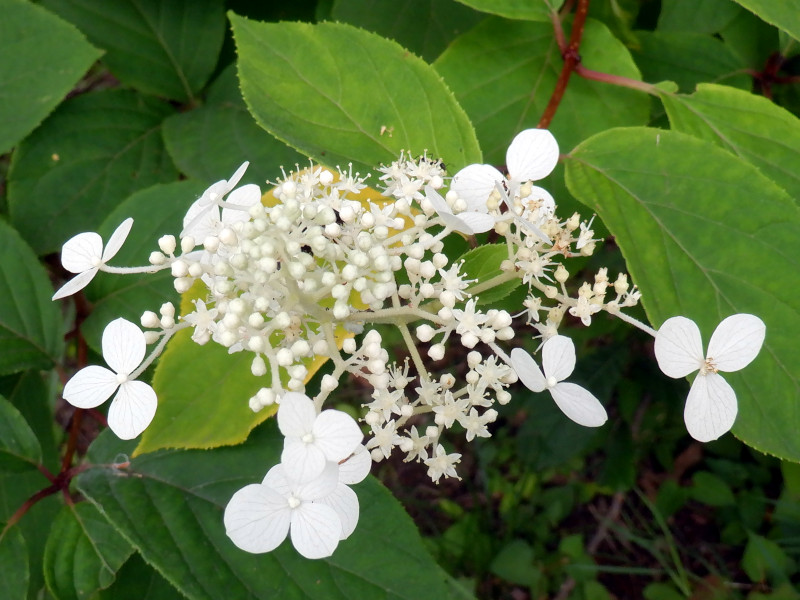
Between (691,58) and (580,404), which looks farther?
(691,58)

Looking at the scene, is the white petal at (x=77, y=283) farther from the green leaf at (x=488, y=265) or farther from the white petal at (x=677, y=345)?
the white petal at (x=677, y=345)

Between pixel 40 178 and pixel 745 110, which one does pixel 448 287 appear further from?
pixel 40 178

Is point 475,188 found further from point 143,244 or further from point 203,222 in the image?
point 143,244

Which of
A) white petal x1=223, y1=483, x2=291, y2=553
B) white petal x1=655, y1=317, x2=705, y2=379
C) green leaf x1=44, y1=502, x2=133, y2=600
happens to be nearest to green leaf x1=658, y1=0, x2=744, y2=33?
white petal x1=655, y1=317, x2=705, y2=379

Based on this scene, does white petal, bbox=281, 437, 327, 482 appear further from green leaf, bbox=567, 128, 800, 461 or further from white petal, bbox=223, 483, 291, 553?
green leaf, bbox=567, 128, 800, 461

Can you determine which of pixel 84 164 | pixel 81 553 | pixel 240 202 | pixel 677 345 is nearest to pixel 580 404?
pixel 677 345

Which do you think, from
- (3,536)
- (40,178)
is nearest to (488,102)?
(40,178)

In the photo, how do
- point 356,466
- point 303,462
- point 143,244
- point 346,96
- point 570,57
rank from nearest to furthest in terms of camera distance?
point 303,462 → point 356,466 → point 346,96 → point 570,57 → point 143,244

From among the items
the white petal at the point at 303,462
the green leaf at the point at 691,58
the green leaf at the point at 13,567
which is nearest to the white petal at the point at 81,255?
the white petal at the point at 303,462
